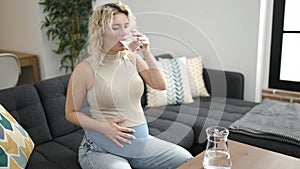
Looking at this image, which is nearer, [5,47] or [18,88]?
[18,88]

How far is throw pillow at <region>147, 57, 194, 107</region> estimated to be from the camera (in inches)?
92.9

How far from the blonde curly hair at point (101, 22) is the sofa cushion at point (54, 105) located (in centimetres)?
61

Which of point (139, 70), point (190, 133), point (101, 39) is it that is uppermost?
point (101, 39)

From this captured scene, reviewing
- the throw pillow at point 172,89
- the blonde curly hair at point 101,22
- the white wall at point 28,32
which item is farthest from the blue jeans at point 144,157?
the white wall at point 28,32

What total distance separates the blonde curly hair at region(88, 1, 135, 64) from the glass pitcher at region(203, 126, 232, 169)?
1.92ft

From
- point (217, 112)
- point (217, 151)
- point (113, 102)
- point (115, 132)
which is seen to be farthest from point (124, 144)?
point (217, 112)

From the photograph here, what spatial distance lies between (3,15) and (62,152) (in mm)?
2546

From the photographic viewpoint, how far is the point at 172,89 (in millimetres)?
2393

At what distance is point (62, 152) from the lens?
65.4 inches

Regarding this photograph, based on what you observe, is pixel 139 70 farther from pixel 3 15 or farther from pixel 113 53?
pixel 3 15

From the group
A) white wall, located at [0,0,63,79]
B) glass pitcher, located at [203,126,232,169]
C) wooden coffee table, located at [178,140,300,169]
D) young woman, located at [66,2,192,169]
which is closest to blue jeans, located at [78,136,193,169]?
young woman, located at [66,2,192,169]

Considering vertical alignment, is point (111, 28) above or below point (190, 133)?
above

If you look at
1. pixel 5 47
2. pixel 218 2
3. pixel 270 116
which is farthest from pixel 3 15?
pixel 270 116

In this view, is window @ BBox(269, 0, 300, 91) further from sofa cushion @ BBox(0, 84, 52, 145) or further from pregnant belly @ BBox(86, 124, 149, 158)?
sofa cushion @ BBox(0, 84, 52, 145)
